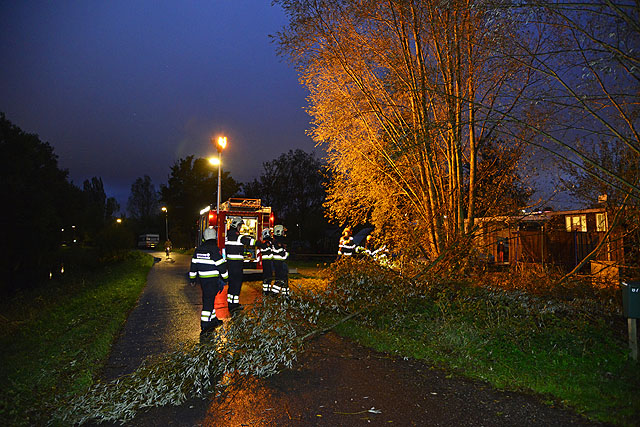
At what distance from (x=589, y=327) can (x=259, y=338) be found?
4485mm

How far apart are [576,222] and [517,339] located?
12410 millimetres

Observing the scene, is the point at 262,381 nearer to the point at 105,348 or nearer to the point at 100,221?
the point at 105,348

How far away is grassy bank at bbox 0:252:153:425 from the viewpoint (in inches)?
190

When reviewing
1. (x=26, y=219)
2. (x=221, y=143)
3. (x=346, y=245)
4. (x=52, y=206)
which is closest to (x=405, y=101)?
(x=346, y=245)

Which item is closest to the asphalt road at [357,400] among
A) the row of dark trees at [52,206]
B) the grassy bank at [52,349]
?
the grassy bank at [52,349]

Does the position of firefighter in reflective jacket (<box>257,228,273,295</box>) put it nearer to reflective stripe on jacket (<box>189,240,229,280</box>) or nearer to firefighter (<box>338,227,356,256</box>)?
firefighter (<box>338,227,356,256</box>)

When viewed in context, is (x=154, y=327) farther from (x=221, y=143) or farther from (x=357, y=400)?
(x=221, y=143)

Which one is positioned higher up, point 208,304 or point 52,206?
point 52,206

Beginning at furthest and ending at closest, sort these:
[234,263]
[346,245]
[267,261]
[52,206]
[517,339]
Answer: [52,206]
[346,245]
[267,261]
[234,263]
[517,339]

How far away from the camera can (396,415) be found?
4094 mm

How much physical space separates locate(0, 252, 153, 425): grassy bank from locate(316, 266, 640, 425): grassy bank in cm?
393

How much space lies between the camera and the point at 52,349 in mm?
7258

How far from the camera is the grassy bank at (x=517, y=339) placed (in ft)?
14.6

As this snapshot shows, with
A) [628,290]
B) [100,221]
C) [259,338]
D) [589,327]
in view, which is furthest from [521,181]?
[100,221]
